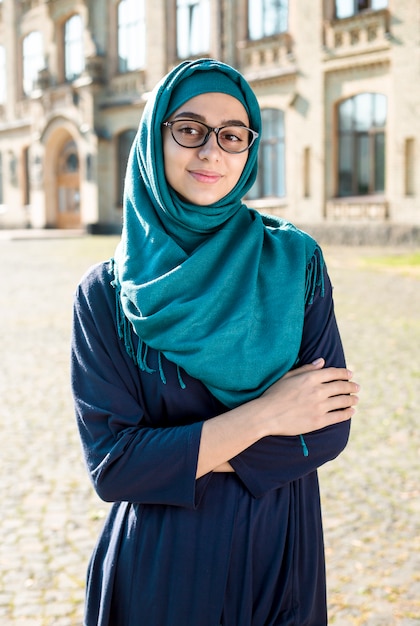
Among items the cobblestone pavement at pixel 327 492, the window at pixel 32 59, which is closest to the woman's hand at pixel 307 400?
the cobblestone pavement at pixel 327 492

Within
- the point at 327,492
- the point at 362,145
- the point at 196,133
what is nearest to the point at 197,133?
the point at 196,133

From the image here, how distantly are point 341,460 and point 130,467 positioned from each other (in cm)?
366

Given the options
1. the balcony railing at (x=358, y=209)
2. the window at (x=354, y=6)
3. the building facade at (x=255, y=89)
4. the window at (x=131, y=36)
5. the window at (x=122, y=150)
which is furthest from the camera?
the window at (x=122, y=150)

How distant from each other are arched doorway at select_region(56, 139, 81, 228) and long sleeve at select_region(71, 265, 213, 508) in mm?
31575

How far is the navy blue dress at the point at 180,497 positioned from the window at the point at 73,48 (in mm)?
31342

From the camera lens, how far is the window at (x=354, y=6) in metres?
19.8

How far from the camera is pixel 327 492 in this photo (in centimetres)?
459

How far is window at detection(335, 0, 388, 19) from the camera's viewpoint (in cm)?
1984

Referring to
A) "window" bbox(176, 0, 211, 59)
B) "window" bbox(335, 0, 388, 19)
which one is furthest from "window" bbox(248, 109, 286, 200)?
"window" bbox(176, 0, 211, 59)

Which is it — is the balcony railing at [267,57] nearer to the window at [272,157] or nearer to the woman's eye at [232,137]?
the window at [272,157]

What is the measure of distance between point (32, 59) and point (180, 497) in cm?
3590

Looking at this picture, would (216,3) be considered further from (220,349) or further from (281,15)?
(220,349)

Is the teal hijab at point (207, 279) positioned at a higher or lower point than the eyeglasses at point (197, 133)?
lower

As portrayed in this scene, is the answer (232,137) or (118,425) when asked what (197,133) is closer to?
(232,137)
